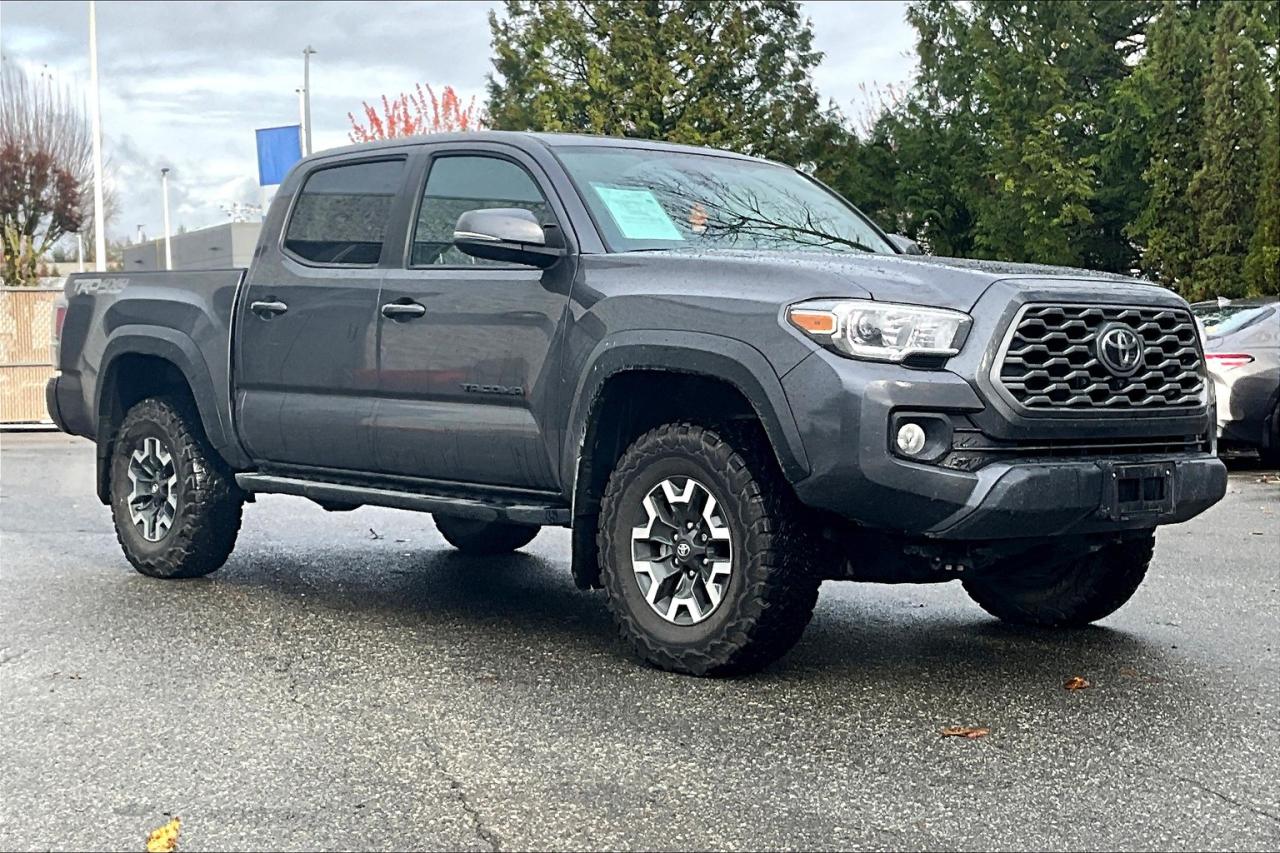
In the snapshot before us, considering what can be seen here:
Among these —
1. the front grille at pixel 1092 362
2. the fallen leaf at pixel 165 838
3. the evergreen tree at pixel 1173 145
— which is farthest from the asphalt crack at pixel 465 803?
the evergreen tree at pixel 1173 145

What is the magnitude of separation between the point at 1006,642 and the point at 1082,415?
1.37 meters

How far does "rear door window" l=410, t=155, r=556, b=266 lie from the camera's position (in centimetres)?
617

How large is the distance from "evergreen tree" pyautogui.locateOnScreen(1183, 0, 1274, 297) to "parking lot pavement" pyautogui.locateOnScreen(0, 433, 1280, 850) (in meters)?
19.0

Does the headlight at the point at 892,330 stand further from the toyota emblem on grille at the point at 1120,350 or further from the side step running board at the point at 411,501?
the side step running board at the point at 411,501

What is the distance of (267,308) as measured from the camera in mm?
6867

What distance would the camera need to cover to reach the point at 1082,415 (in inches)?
196

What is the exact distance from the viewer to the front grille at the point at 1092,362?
16.0 ft

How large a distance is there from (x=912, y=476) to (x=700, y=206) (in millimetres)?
1773

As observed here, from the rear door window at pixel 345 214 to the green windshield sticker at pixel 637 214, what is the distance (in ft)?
3.66

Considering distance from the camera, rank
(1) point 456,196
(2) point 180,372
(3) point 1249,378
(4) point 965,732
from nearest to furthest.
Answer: (4) point 965,732 < (1) point 456,196 < (2) point 180,372 < (3) point 1249,378

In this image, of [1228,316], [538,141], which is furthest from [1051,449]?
[1228,316]

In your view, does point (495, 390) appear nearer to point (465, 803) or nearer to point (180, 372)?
point (465, 803)

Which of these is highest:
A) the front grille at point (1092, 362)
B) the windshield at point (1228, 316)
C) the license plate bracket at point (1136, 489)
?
the front grille at point (1092, 362)

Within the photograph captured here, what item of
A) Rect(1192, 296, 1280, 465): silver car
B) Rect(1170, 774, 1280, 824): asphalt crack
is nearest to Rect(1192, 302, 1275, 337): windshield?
Rect(1192, 296, 1280, 465): silver car
